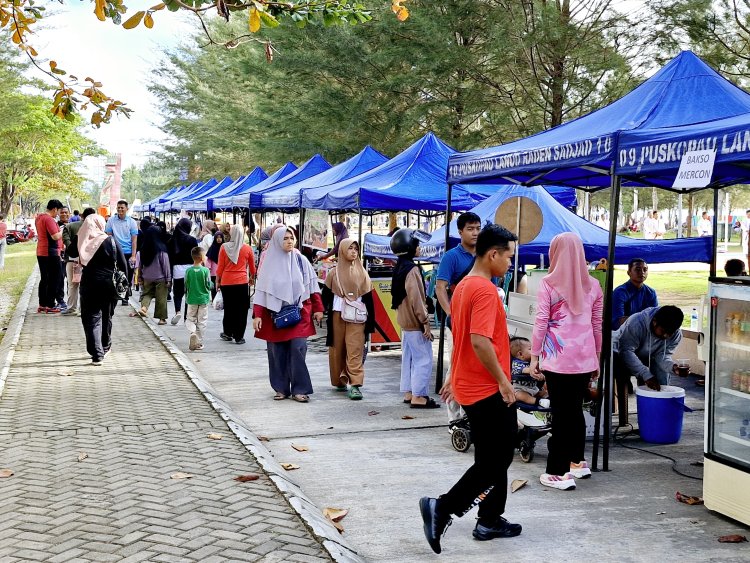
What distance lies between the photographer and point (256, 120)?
80.0ft

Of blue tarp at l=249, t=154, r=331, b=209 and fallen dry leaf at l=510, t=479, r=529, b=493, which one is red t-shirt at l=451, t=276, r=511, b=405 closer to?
fallen dry leaf at l=510, t=479, r=529, b=493

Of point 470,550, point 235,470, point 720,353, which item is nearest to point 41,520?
point 235,470

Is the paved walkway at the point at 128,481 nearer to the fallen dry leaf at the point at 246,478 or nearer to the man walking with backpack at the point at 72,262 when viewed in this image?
the fallen dry leaf at the point at 246,478

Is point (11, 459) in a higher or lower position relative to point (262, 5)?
lower

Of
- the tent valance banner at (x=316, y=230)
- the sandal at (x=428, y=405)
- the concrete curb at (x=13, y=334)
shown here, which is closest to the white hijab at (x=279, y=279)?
the sandal at (x=428, y=405)

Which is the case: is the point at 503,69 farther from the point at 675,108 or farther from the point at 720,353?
the point at 720,353

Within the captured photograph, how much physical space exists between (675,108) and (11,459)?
19.4ft

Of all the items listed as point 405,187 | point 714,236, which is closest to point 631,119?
point 714,236

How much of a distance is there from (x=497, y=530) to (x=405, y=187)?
8538mm

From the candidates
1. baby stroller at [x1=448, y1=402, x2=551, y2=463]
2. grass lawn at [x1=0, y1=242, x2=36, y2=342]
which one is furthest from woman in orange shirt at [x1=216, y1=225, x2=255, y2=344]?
baby stroller at [x1=448, y1=402, x2=551, y2=463]

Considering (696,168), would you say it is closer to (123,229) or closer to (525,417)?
(525,417)

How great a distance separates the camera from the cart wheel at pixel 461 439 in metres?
7.02

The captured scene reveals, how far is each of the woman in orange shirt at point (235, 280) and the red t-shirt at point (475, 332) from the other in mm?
8411

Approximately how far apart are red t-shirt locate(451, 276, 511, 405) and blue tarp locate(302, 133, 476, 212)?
787 cm
